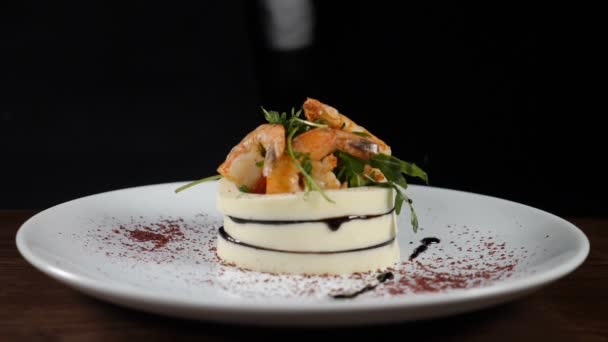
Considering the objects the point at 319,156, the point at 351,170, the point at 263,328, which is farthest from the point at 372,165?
the point at 263,328

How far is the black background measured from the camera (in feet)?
15.3

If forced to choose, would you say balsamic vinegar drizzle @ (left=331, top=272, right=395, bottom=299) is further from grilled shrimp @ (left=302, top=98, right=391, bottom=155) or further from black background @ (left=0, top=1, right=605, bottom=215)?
black background @ (left=0, top=1, right=605, bottom=215)

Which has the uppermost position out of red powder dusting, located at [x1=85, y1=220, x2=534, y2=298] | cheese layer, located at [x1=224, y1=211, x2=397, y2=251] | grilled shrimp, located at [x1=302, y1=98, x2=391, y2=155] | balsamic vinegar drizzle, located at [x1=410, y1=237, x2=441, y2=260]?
grilled shrimp, located at [x1=302, y1=98, x2=391, y2=155]

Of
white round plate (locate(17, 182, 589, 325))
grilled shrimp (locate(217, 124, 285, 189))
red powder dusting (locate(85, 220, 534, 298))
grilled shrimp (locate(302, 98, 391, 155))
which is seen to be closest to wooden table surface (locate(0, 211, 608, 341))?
white round plate (locate(17, 182, 589, 325))

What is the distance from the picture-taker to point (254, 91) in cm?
503

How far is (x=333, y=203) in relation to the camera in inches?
106

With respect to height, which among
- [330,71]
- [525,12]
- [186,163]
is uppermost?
[525,12]

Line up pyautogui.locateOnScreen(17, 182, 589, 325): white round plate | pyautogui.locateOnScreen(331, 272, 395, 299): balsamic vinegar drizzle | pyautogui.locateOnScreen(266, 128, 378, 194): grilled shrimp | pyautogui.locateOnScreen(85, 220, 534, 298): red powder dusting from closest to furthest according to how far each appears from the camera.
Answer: pyautogui.locateOnScreen(17, 182, 589, 325): white round plate, pyautogui.locateOnScreen(331, 272, 395, 299): balsamic vinegar drizzle, pyautogui.locateOnScreen(85, 220, 534, 298): red powder dusting, pyautogui.locateOnScreen(266, 128, 378, 194): grilled shrimp

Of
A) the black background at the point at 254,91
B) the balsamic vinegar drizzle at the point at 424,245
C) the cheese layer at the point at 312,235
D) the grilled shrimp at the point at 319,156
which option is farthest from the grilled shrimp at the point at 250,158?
the black background at the point at 254,91

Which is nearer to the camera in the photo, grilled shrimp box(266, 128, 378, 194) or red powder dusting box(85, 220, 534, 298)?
red powder dusting box(85, 220, 534, 298)

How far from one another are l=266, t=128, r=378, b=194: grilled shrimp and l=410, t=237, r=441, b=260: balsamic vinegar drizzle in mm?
500

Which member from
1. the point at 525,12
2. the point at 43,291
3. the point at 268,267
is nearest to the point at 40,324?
the point at 43,291

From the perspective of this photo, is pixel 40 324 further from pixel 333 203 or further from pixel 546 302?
pixel 546 302

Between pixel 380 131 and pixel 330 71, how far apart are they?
52cm
